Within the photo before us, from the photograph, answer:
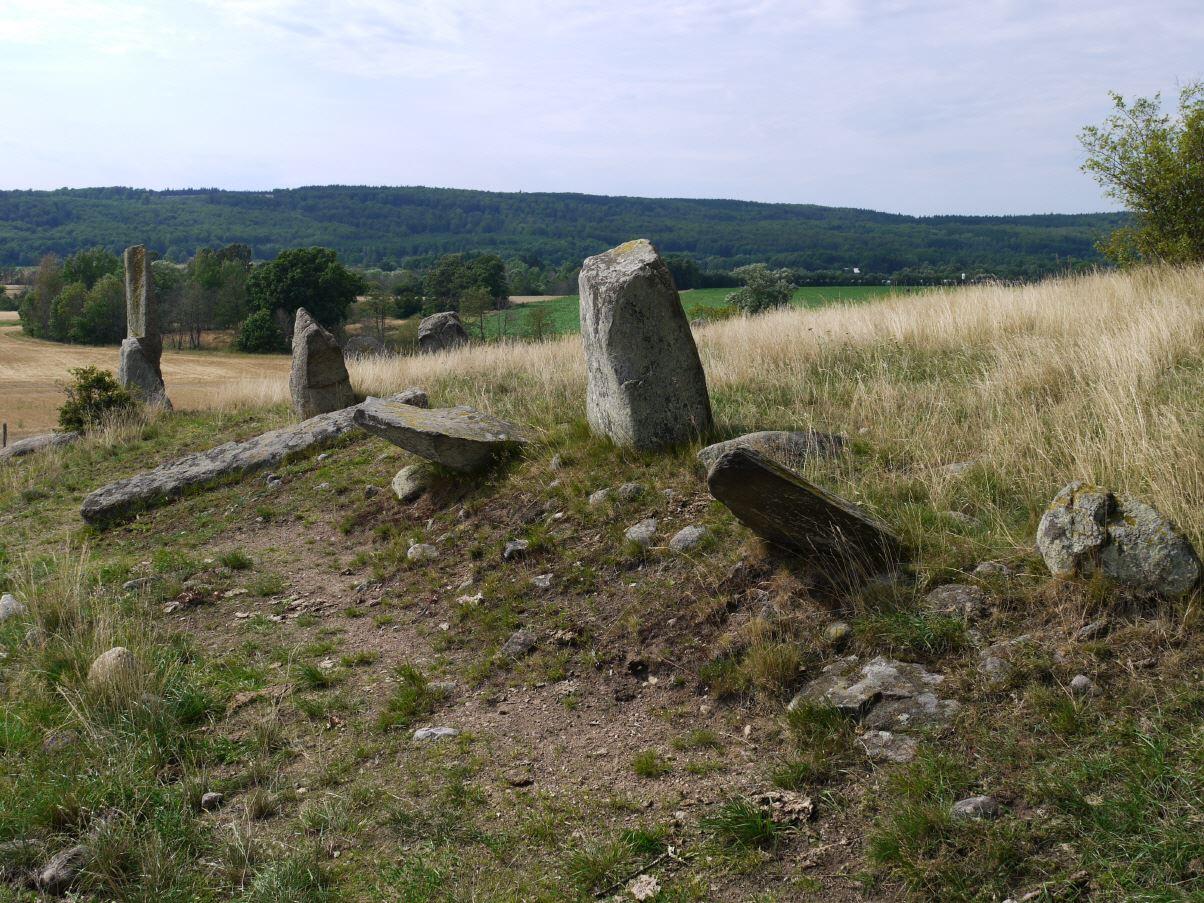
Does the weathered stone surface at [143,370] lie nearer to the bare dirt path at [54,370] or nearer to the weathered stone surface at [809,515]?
the bare dirt path at [54,370]

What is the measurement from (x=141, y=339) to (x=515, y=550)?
14.2 meters

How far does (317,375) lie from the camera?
1429 centimetres

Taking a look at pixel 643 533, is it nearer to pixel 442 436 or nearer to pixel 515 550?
pixel 515 550

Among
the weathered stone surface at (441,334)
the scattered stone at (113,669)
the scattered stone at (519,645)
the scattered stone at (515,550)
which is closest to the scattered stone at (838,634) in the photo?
the scattered stone at (519,645)

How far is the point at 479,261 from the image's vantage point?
6172 centimetres

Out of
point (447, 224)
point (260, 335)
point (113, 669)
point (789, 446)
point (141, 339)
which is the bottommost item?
point (113, 669)

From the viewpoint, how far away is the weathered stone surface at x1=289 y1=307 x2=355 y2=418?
14.2 m

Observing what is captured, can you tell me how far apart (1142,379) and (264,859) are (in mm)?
7234

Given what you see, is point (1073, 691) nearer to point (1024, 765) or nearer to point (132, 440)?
point (1024, 765)

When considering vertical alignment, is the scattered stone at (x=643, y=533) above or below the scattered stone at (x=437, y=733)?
above

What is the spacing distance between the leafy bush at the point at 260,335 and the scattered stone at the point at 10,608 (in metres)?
57.6

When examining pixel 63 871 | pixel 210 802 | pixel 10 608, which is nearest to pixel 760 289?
pixel 10 608

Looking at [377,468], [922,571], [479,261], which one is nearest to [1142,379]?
[922,571]

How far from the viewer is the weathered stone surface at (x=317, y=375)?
46.6 feet
